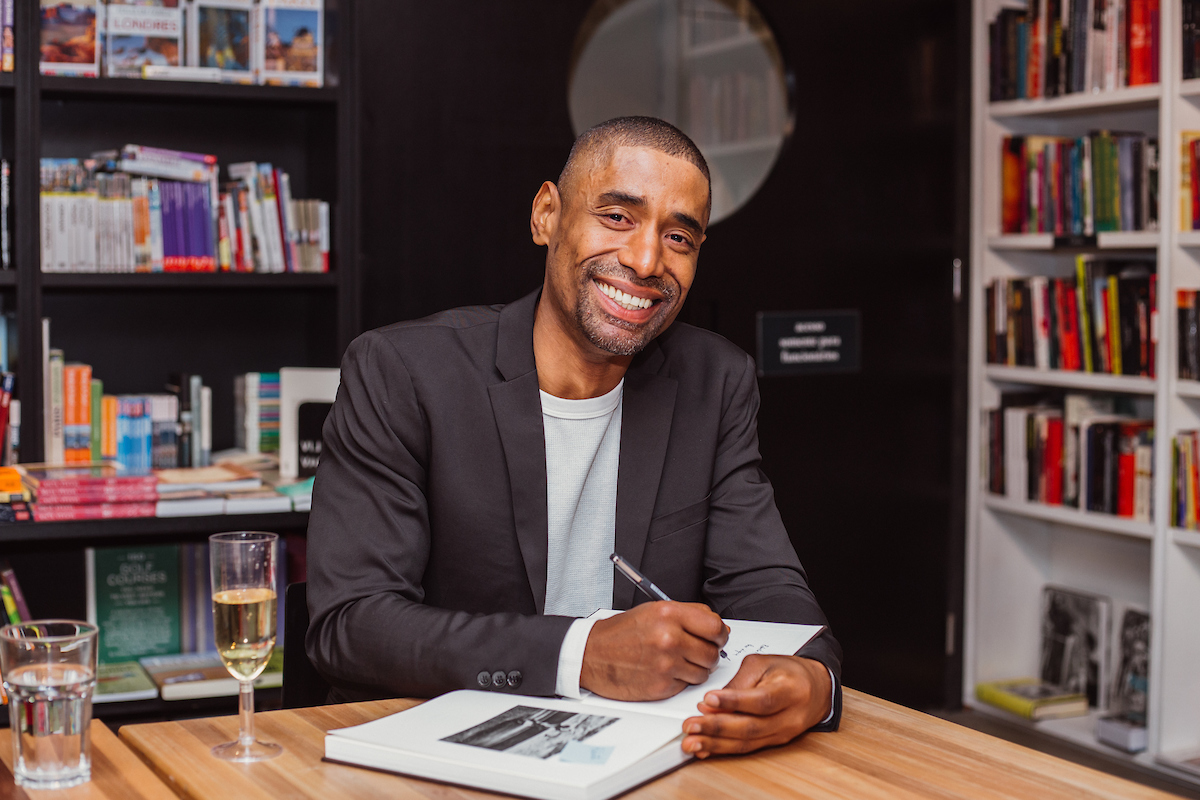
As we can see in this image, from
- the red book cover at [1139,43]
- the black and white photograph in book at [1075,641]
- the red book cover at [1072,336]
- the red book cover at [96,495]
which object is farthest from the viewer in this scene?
the black and white photograph in book at [1075,641]

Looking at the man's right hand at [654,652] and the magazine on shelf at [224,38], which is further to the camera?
the magazine on shelf at [224,38]

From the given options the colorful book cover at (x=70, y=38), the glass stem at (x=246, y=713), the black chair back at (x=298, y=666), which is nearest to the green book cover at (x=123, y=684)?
the black chair back at (x=298, y=666)

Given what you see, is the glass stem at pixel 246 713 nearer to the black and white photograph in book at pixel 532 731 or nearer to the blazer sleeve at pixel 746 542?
the black and white photograph in book at pixel 532 731

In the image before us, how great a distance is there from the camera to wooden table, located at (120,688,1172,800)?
1.09 m

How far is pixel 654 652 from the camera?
4.16 feet

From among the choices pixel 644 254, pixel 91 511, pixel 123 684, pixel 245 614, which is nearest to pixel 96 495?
pixel 91 511

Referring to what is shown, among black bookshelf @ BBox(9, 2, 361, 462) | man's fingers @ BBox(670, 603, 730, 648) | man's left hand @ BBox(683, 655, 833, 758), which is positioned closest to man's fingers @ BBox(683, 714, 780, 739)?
man's left hand @ BBox(683, 655, 833, 758)

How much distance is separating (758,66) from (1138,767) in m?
2.07

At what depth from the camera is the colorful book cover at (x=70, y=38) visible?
8.83ft

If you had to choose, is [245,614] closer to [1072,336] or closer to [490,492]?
[490,492]

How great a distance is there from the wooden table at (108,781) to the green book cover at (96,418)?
170 centimetres

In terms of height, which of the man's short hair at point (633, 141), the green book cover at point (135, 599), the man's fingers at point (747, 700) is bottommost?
the green book cover at point (135, 599)

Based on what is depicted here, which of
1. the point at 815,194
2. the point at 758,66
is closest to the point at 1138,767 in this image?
the point at 815,194

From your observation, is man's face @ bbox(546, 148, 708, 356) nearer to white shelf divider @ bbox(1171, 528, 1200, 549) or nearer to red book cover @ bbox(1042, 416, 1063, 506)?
white shelf divider @ bbox(1171, 528, 1200, 549)
